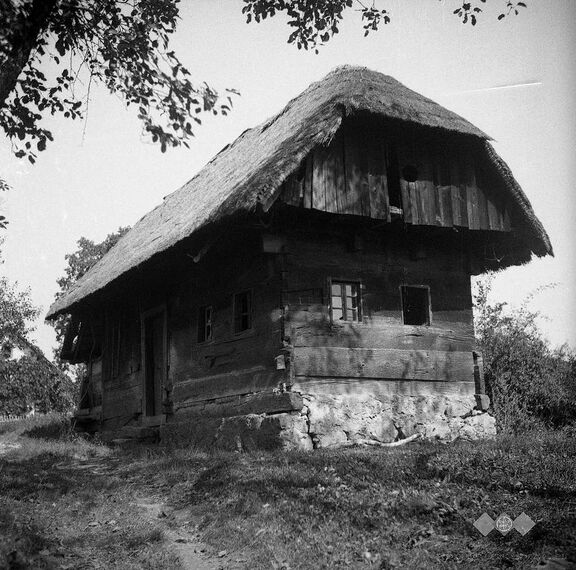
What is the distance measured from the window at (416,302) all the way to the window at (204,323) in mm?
3561

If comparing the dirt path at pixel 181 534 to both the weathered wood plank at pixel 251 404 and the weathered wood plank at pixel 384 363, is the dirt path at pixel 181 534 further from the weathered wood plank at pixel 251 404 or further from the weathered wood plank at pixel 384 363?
the weathered wood plank at pixel 384 363

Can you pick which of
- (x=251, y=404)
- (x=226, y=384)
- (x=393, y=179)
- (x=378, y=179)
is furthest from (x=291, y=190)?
(x=226, y=384)

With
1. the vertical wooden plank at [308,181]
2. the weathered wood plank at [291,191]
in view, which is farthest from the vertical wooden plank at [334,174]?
the weathered wood plank at [291,191]

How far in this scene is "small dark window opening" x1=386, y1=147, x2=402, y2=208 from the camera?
11.4 metres

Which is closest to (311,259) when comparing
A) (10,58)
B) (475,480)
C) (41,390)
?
(475,480)

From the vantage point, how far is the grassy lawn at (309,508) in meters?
5.41

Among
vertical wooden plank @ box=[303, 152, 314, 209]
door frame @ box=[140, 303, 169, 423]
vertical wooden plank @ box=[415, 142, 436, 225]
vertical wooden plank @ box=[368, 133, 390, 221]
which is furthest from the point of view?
door frame @ box=[140, 303, 169, 423]

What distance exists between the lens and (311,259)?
1072 cm

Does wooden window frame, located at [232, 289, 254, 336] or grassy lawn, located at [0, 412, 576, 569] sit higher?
wooden window frame, located at [232, 289, 254, 336]

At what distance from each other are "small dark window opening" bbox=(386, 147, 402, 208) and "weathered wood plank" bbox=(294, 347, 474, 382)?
2598mm

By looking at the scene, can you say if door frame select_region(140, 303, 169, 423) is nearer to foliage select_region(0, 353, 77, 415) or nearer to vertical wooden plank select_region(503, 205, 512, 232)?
foliage select_region(0, 353, 77, 415)
